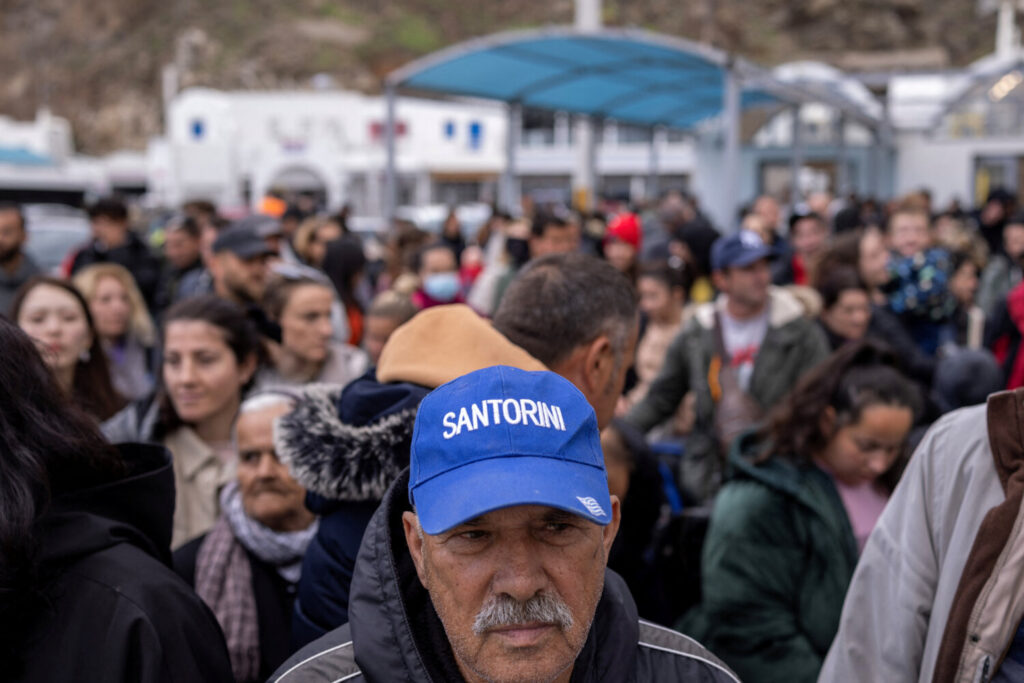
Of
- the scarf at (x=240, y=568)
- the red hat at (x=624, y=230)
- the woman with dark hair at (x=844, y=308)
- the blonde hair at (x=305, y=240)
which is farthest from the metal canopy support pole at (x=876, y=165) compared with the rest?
the scarf at (x=240, y=568)

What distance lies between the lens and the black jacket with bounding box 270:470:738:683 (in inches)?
65.4

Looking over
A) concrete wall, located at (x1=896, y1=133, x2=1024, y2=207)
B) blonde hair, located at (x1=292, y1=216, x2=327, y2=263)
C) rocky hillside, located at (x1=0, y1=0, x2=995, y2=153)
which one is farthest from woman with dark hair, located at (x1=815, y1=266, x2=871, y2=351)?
rocky hillside, located at (x1=0, y1=0, x2=995, y2=153)

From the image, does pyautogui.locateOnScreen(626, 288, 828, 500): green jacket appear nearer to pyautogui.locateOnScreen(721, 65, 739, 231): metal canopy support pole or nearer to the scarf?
the scarf

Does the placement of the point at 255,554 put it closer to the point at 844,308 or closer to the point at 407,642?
the point at 407,642

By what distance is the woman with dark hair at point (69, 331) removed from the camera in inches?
167

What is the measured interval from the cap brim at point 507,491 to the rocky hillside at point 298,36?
2721 inches

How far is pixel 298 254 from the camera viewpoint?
858cm

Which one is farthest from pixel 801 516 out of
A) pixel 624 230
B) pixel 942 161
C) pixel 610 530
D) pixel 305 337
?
pixel 942 161

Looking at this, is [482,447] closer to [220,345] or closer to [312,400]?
[312,400]

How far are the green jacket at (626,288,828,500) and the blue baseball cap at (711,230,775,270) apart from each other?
0.25m

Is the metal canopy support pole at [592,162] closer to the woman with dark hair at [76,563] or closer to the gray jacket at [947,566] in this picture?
the gray jacket at [947,566]

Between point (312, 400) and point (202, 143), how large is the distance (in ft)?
143

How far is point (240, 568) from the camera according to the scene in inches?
114

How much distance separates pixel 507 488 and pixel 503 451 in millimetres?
68
